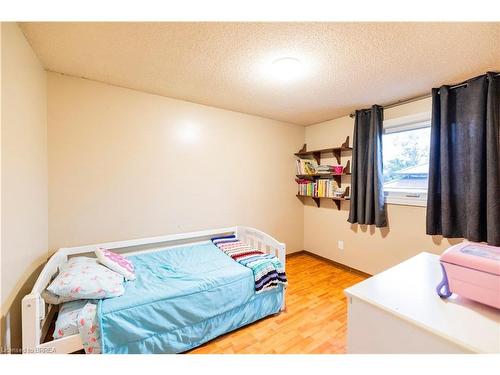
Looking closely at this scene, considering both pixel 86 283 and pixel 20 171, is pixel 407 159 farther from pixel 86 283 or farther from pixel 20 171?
pixel 20 171

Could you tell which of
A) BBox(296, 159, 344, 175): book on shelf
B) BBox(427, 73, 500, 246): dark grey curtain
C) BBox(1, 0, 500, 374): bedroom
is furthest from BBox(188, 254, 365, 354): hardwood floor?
BBox(296, 159, 344, 175): book on shelf

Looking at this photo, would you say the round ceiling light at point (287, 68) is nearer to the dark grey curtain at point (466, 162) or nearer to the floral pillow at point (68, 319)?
the dark grey curtain at point (466, 162)

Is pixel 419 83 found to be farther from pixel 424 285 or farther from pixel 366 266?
pixel 366 266

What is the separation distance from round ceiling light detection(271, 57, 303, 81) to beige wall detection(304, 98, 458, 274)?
1.42m

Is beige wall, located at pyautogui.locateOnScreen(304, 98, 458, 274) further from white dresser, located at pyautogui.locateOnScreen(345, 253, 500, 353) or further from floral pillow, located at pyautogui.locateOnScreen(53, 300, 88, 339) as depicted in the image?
floral pillow, located at pyautogui.locateOnScreen(53, 300, 88, 339)

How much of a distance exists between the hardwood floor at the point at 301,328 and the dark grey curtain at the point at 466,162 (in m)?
1.21

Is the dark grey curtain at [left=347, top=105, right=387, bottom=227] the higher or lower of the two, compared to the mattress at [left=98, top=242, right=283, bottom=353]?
higher

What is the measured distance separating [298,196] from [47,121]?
311 centimetres

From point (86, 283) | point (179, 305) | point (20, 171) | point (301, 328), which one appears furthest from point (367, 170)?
point (20, 171)

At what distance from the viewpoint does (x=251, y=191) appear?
9.86ft

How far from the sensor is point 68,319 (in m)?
1.27

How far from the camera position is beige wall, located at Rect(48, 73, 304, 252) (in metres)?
1.87

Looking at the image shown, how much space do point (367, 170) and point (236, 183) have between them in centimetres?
162
